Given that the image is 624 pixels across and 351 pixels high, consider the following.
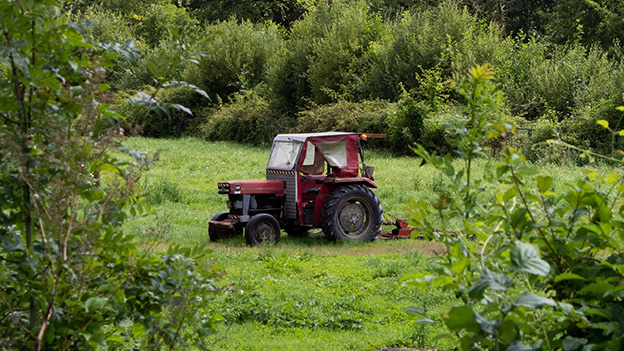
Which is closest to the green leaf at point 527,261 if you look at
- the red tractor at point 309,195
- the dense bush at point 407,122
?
the red tractor at point 309,195

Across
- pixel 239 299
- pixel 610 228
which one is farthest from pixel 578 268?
pixel 239 299

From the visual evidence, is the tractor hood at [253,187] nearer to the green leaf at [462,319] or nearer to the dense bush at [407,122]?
the green leaf at [462,319]

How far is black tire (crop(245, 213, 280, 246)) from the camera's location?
10602 mm

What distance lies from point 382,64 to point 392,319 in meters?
19.4

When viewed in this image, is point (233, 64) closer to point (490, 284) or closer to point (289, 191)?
point (289, 191)

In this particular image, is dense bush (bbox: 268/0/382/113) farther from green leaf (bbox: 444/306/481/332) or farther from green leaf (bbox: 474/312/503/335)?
green leaf (bbox: 474/312/503/335)

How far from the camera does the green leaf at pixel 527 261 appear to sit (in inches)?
63.7

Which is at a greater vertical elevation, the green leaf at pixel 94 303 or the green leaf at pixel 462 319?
the green leaf at pixel 462 319

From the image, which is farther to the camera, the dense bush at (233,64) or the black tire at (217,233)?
the dense bush at (233,64)

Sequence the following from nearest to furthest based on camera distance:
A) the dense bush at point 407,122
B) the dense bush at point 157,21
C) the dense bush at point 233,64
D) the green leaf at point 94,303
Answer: the green leaf at point 94,303
the dense bush at point 407,122
the dense bush at point 233,64
the dense bush at point 157,21

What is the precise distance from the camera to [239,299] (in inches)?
269

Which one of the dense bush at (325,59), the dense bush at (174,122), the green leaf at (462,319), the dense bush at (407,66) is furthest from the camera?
the dense bush at (174,122)

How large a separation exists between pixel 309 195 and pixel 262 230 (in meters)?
1.14

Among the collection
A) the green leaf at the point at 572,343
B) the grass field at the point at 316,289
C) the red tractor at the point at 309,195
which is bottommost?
the grass field at the point at 316,289
